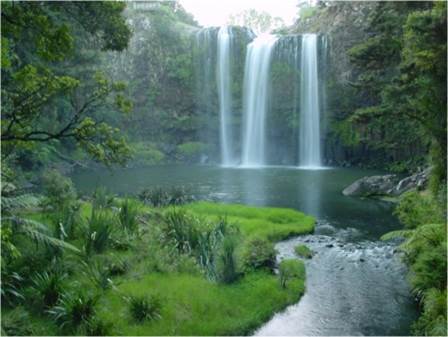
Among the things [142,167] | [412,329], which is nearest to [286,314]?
[412,329]

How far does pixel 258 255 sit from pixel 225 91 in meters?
33.1

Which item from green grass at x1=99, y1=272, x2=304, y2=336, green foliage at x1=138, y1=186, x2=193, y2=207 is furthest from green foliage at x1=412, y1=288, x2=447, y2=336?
green foliage at x1=138, y1=186, x2=193, y2=207

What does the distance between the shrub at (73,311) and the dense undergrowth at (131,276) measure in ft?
0.05

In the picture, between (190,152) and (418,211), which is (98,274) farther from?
(190,152)

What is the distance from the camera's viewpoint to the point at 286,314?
28.1 ft

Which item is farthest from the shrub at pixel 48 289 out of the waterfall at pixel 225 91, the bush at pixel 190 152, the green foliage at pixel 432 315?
the waterfall at pixel 225 91

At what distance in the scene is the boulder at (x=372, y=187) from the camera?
2061 cm

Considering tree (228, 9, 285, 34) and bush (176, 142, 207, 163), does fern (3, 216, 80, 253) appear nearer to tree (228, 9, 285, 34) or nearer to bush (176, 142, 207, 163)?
bush (176, 142, 207, 163)

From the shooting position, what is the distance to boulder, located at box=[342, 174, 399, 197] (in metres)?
20.6

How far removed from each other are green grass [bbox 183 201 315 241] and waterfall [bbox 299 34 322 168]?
68.1ft

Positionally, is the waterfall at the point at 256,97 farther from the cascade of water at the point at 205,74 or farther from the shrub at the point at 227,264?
the shrub at the point at 227,264

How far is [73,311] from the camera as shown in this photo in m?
7.09

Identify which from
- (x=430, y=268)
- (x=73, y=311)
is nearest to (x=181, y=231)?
(x=73, y=311)

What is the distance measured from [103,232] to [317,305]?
4.43m
